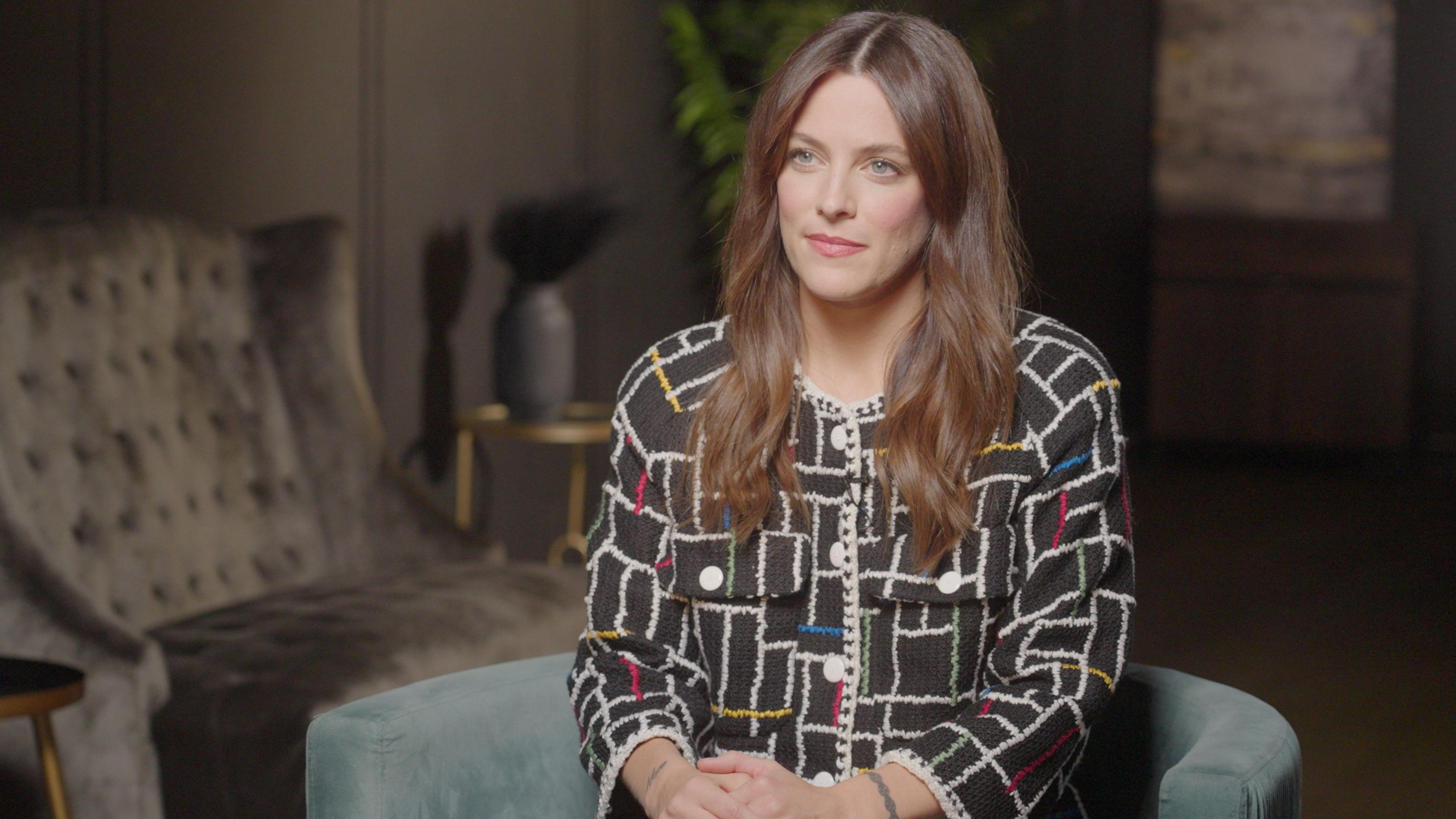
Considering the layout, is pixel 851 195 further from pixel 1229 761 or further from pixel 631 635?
pixel 1229 761

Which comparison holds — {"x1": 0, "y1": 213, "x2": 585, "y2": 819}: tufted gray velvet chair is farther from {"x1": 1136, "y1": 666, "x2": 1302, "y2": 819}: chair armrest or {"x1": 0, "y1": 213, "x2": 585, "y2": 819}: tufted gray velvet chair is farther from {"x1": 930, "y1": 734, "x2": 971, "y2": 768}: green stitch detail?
{"x1": 1136, "y1": 666, "x2": 1302, "y2": 819}: chair armrest

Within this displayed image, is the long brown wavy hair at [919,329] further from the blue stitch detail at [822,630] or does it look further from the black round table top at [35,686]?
the black round table top at [35,686]

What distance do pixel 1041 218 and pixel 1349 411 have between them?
1993 mm

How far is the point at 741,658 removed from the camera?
158 cm

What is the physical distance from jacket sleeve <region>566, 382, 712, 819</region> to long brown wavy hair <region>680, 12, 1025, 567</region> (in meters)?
0.07

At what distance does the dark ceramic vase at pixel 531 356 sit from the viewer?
14.0 feet

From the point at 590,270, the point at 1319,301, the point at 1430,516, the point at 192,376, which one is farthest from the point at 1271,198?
the point at 192,376

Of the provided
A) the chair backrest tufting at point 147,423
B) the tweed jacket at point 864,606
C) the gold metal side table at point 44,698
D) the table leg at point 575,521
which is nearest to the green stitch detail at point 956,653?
the tweed jacket at point 864,606

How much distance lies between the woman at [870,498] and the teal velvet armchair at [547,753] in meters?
0.07

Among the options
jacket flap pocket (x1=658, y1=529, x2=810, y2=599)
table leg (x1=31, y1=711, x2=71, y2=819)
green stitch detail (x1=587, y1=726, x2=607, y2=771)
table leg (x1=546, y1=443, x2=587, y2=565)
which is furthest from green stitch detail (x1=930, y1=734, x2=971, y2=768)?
table leg (x1=546, y1=443, x2=587, y2=565)

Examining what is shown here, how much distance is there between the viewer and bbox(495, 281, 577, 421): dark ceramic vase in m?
4.27

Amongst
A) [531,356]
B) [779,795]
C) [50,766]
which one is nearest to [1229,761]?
[779,795]

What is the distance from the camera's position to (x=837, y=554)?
157cm

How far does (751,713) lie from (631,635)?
0.15m
